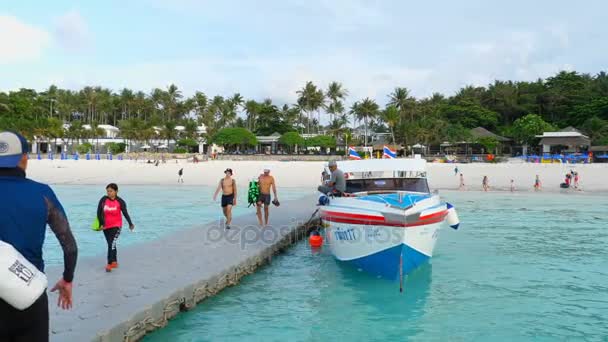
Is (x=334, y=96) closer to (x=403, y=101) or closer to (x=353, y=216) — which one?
(x=403, y=101)

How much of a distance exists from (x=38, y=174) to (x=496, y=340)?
172ft

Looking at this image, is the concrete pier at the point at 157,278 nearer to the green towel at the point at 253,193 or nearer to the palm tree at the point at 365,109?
the green towel at the point at 253,193

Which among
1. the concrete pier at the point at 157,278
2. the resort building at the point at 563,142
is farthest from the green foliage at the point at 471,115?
the concrete pier at the point at 157,278

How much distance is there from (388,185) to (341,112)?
297ft

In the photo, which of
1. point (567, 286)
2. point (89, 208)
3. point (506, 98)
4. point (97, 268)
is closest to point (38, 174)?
point (89, 208)

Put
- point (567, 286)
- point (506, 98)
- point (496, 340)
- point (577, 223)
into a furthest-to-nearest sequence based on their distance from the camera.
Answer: point (506, 98) → point (577, 223) → point (567, 286) → point (496, 340)

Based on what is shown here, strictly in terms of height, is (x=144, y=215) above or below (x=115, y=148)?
below

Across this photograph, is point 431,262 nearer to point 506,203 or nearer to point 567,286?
point 567,286

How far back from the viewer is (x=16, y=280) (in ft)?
9.11

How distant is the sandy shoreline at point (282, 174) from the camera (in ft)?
137

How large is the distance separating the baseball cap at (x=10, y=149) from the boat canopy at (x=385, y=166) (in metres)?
9.71

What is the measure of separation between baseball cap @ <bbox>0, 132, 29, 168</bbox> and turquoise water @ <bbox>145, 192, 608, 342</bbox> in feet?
15.5

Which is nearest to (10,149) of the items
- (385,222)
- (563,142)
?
(385,222)

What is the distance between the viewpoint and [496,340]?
25.0 feet
